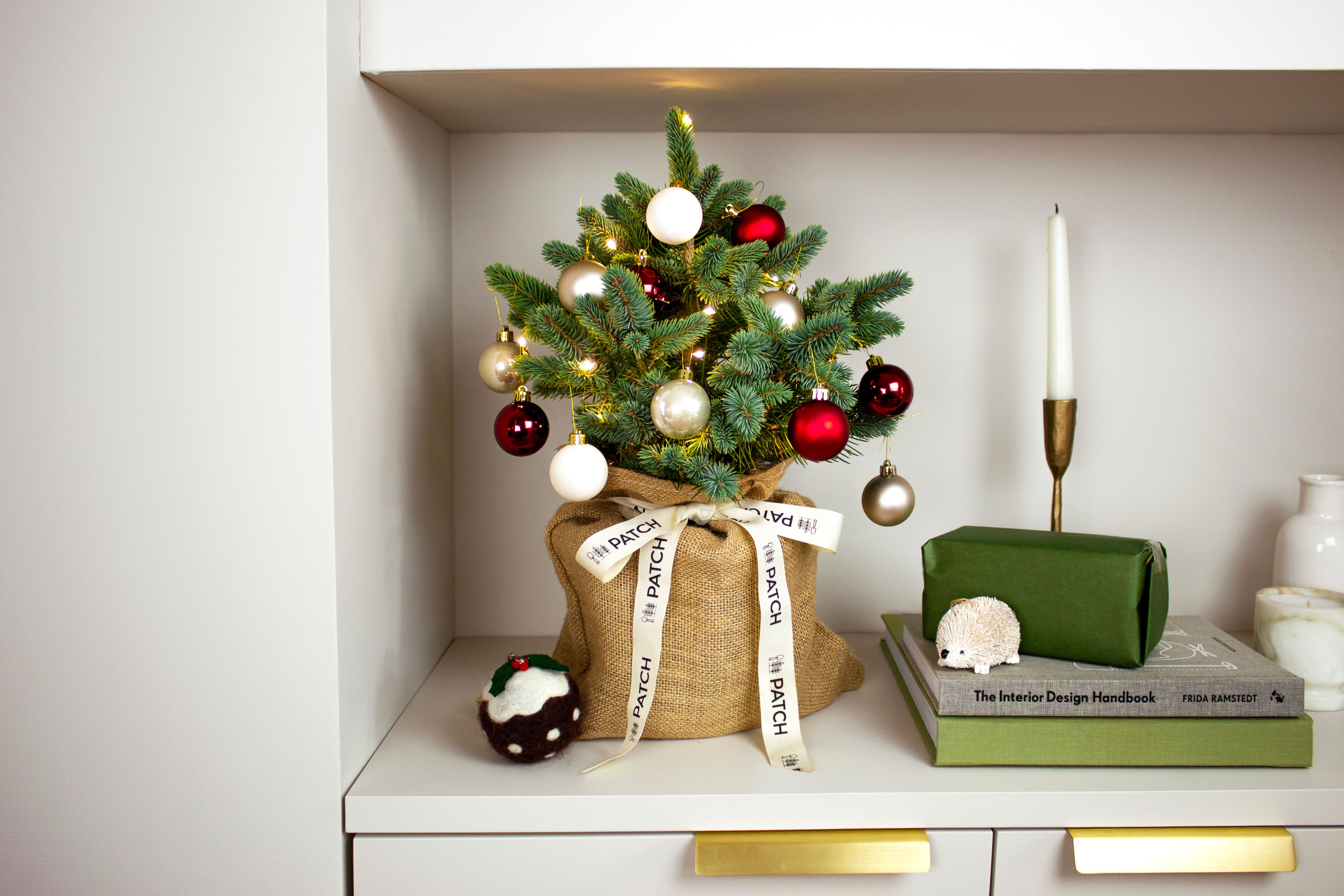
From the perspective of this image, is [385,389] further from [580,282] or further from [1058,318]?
[1058,318]

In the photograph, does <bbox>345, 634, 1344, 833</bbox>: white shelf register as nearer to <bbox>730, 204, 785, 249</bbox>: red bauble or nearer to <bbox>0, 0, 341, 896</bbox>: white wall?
<bbox>0, 0, 341, 896</bbox>: white wall

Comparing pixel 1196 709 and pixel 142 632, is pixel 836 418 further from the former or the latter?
pixel 142 632

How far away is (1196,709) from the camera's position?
0.69 m

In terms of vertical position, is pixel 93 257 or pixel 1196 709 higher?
pixel 93 257

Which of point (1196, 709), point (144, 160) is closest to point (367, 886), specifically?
point (144, 160)

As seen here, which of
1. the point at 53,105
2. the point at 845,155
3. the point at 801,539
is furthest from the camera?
the point at 845,155

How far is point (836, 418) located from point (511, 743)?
0.37 meters

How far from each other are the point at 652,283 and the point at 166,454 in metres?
0.40

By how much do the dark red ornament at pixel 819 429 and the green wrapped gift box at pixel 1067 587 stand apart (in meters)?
0.19

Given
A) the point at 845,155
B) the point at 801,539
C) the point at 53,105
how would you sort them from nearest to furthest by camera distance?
the point at 53,105 → the point at 801,539 → the point at 845,155

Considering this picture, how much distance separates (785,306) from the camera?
719 millimetres

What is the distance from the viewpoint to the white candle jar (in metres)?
0.79

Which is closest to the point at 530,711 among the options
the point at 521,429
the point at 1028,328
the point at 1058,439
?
the point at 521,429

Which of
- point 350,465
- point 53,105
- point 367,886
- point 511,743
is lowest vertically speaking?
point 367,886
